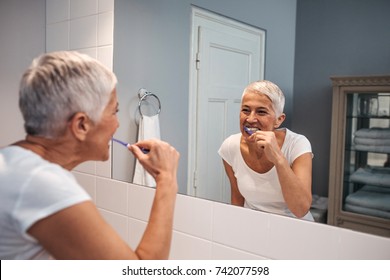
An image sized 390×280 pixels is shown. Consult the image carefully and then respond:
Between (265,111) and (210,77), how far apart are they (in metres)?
0.24

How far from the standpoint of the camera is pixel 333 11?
36.3 inches

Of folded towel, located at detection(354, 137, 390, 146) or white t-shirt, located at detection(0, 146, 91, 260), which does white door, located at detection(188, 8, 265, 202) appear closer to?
folded towel, located at detection(354, 137, 390, 146)

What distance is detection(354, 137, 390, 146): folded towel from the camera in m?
0.84

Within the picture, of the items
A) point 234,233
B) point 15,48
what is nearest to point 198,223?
point 234,233

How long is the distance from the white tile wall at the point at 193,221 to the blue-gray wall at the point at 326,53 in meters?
0.13

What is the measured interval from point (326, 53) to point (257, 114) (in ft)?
0.78

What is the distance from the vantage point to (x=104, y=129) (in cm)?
76

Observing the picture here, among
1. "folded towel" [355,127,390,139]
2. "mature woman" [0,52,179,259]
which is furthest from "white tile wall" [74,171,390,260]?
"mature woman" [0,52,179,259]

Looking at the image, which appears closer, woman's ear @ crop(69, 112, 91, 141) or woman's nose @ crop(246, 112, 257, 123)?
woman's ear @ crop(69, 112, 91, 141)

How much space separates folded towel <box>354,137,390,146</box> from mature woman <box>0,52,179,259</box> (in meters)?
0.45

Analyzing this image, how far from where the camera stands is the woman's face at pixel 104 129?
0.75 metres
